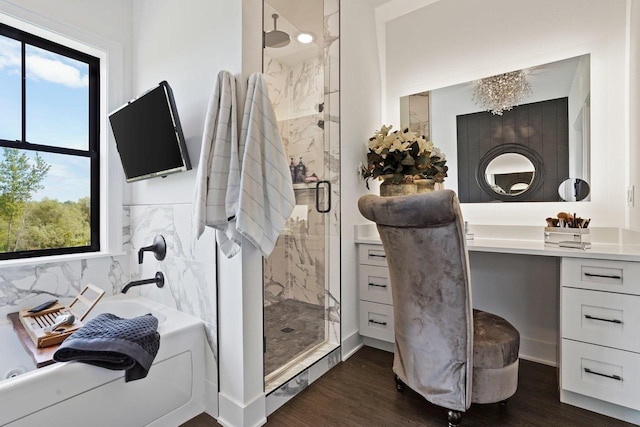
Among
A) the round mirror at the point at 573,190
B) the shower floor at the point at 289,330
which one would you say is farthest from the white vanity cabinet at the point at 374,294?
the round mirror at the point at 573,190

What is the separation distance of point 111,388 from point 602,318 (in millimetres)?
2315

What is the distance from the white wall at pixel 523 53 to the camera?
1.96 metres

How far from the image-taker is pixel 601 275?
→ 151 centimetres

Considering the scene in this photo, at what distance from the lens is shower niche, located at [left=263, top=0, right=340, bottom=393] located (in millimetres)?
2094

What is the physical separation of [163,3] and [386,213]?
1941mm

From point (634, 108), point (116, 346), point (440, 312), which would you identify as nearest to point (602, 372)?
point (440, 312)

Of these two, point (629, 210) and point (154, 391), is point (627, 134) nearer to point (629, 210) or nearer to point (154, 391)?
point (629, 210)

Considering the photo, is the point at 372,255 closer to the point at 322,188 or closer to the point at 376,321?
the point at 376,321

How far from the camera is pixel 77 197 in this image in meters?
2.11

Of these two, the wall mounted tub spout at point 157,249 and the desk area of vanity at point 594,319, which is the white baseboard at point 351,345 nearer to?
the desk area of vanity at point 594,319

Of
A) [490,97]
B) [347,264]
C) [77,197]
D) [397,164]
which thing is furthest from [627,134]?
[77,197]

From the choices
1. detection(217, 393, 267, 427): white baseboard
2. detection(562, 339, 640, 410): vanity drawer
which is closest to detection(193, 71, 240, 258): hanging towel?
detection(217, 393, 267, 427): white baseboard

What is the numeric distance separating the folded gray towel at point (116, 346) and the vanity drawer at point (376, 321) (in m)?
1.46

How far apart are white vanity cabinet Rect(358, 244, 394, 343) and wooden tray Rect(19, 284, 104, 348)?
1690 millimetres
